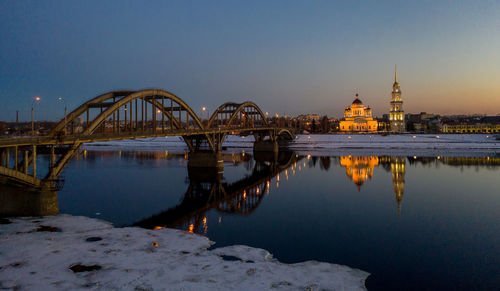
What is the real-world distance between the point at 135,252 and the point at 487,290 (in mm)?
12535

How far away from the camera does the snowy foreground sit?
1101 centimetres

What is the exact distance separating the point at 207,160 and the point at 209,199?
58.0 ft

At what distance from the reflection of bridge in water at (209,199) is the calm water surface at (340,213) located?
0.07 metres

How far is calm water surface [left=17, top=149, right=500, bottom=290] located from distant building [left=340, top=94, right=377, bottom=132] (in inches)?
5777

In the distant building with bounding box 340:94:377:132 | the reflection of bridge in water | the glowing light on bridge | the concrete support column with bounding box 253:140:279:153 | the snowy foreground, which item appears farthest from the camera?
the distant building with bounding box 340:94:377:132

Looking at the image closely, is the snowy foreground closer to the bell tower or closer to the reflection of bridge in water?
the reflection of bridge in water

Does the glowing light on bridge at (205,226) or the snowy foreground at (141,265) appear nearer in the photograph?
the snowy foreground at (141,265)

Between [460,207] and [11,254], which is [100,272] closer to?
[11,254]

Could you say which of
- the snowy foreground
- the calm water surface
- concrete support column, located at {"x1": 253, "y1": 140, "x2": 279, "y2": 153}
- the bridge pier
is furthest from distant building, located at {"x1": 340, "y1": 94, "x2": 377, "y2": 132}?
the snowy foreground

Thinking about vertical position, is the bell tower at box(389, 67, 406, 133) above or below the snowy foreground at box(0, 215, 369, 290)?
above

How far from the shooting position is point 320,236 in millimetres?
18047

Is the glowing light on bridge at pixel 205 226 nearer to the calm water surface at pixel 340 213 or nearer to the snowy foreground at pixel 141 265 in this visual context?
the calm water surface at pixel 340 213

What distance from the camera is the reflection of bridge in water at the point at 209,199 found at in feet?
68.3

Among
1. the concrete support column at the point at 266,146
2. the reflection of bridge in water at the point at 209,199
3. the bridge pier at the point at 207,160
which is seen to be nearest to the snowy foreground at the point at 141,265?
the reflection of bridge in water at the point at 209,199
